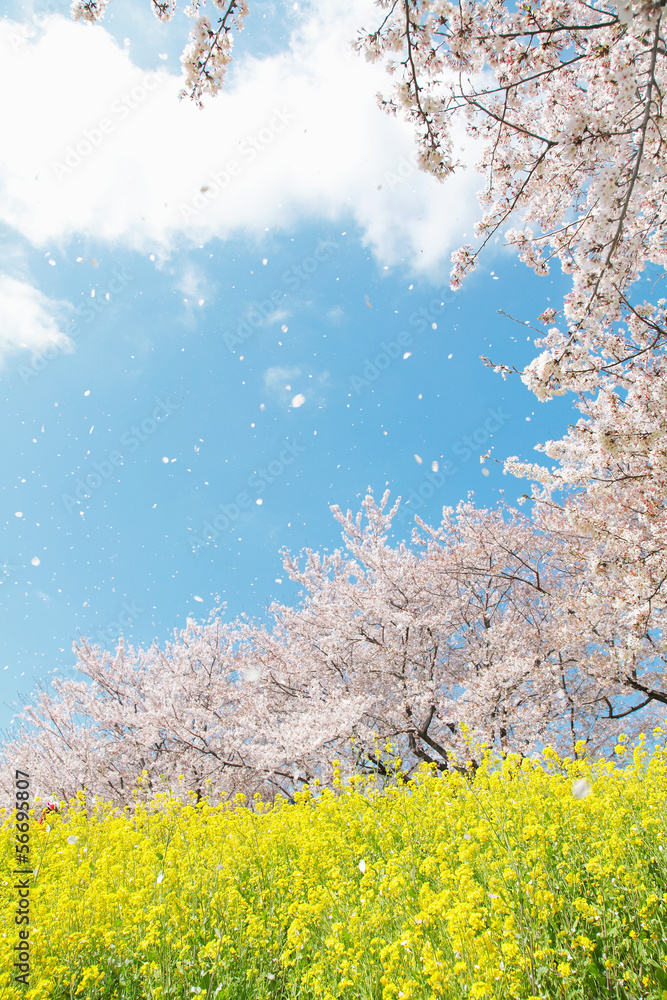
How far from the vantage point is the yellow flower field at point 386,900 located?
7.92ft

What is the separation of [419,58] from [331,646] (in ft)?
34.5

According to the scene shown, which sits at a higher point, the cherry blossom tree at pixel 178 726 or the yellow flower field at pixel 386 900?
the cherry blossom tree at pixel 178 726

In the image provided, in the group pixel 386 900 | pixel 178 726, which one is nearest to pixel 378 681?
pixel 178 726

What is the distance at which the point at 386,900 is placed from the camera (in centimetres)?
334

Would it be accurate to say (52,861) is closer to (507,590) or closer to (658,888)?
(658,888)

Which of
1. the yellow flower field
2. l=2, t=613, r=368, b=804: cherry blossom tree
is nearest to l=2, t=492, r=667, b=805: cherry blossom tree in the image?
l=2, t=613, r=368, b=804: cherry blossom tree

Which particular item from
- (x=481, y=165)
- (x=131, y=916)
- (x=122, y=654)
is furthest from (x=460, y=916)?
(x=122, y=654)

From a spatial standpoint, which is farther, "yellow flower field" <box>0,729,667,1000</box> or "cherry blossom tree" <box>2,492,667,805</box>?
"cherry blossom tree" <box>2,492,667,805</box>

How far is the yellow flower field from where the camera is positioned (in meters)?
2.41

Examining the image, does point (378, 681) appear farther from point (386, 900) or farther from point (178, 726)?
point (386, 900)

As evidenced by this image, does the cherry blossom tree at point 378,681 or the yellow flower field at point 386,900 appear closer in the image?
the yellow flower field at point 386,900

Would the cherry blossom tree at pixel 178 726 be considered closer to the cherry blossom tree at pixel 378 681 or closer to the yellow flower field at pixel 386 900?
the cherry blossom tree at pixel 378 681

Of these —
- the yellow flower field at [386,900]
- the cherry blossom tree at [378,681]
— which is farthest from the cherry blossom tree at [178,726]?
the yellow flower field at [386,900]

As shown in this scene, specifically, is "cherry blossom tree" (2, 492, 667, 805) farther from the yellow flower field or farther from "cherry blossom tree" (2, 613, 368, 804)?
the yellow flower field
